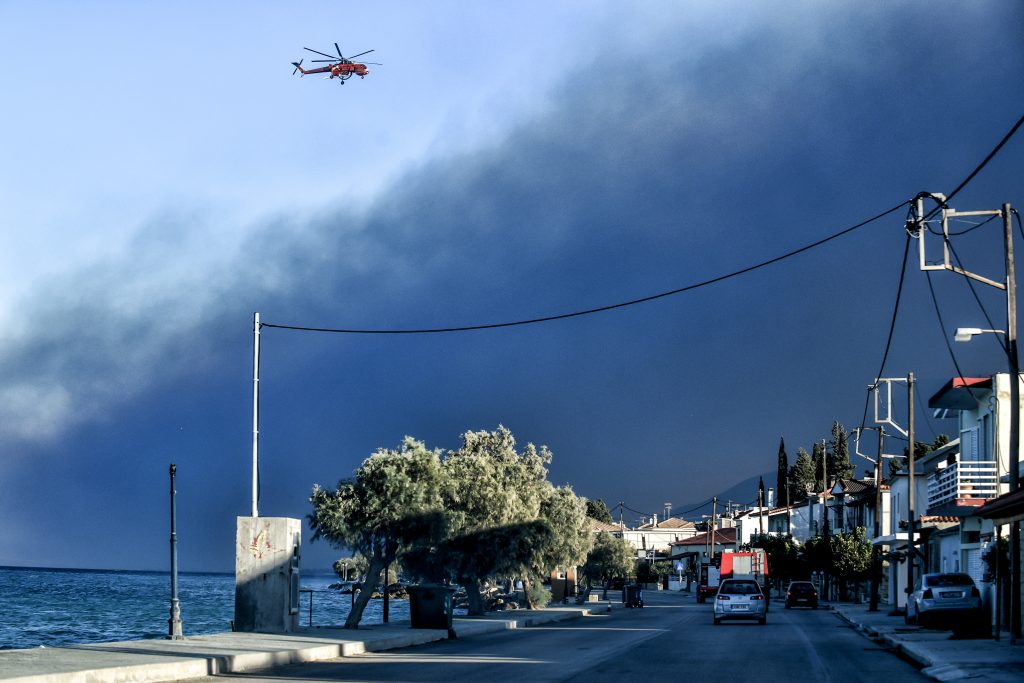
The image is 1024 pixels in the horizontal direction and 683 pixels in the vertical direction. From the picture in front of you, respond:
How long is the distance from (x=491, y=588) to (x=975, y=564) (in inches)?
1176

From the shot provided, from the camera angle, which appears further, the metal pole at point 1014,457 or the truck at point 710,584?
the truck at point 710,584

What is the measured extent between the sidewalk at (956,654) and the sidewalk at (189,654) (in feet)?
36.9

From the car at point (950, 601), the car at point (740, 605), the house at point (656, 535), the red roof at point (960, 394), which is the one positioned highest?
the red roof at point (960, 394)

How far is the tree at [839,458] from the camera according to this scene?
495 feet

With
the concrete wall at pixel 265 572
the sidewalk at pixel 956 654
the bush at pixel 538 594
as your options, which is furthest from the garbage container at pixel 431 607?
the bush at pixel 538 594

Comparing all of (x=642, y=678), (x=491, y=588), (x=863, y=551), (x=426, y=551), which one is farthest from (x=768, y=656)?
(x=863, y=551)

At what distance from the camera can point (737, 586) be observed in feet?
147

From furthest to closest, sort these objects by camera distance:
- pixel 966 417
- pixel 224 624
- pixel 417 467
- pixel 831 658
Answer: pixel 224 624 < pixel 966 417 < pixel 417 467 < pixel 831 658

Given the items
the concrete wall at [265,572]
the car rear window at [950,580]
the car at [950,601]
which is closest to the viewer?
the concrete wall at [265,572]

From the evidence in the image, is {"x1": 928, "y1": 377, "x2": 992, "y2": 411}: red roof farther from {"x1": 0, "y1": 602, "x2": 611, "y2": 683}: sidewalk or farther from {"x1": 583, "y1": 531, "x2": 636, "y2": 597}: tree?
{"x1": 583, "y1": 531, "x2": 636, "y2": 597}: tree

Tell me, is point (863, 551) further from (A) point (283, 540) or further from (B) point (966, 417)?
(A) point (283, 540)

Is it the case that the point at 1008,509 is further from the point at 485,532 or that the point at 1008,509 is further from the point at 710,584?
the point at 710,584

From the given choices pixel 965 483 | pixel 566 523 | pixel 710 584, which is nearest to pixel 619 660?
pixel 965 483

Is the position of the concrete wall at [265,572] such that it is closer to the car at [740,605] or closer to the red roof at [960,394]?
the car at [740,605]
